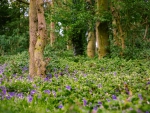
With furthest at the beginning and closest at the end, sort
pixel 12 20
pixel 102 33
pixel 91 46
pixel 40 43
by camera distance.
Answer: pixel 12 20, pixel 91 46, pixel 102 33, pixel 40 43

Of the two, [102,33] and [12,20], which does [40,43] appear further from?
[12,20]

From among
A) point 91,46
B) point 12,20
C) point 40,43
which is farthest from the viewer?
point 12,20

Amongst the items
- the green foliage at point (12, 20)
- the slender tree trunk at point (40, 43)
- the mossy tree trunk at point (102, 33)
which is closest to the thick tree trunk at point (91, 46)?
the mossy tree trunk at point (102, 33)

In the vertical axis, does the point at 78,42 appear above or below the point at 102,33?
below

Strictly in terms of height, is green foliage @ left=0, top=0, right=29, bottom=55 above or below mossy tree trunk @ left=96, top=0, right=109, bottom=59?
above

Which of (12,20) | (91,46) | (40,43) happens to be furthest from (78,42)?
(12,20)

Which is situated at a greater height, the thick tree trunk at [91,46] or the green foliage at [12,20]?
the green foliage at [12,20]

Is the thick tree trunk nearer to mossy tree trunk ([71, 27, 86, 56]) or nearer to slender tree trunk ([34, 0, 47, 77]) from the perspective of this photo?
mossy tree trunk ([71, 27, 86, 56])

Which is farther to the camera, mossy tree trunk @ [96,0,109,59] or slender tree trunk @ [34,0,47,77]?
mossy tree trunk @ [96,0,109,59]

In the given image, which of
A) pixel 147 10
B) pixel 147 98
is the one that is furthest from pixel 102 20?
pixel 147 98

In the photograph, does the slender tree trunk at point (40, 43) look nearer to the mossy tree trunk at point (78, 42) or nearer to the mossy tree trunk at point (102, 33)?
the mossy tree trunk at point (102, 33)

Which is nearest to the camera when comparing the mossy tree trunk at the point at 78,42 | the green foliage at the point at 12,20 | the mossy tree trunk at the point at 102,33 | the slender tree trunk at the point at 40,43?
the slender tree trunk at the point at 40,43

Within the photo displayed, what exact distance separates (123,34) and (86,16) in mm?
2014

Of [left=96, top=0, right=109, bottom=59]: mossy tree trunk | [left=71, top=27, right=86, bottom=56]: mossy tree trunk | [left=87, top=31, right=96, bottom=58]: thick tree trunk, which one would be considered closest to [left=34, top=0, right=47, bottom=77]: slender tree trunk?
[left=96, top=0, right=109, bottom=59]: mossy tree trunk
